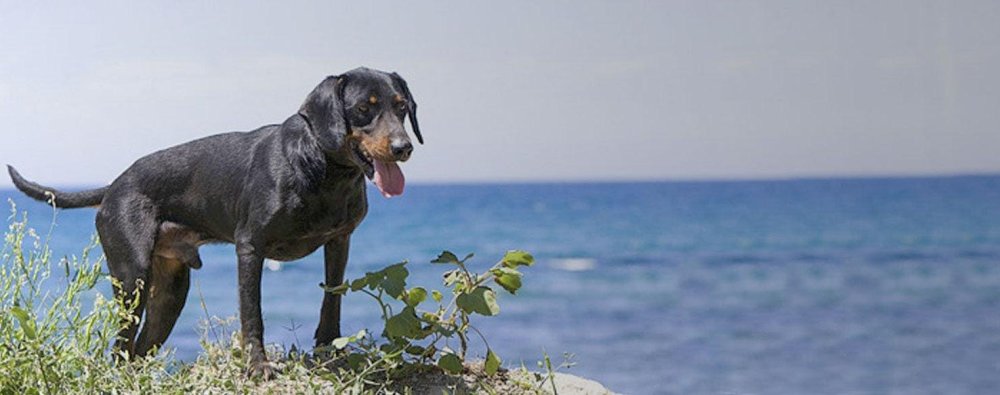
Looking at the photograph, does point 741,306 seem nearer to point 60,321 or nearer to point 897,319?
point 897,319

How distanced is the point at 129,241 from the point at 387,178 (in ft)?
4.50

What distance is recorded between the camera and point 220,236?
226 inches

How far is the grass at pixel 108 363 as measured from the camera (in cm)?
510

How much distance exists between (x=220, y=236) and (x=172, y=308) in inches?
22.6

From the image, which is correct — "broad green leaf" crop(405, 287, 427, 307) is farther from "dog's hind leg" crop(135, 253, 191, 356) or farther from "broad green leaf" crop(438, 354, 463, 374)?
"dog's hind leg" crop(135, 253, 191, 356)

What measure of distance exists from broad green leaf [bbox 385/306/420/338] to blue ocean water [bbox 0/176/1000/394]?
0.46 meters

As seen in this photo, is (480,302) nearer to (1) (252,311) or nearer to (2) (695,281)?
(1) (252,311)

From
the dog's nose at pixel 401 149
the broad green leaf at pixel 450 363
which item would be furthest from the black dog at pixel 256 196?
the broad green leaf at pixel 450 363

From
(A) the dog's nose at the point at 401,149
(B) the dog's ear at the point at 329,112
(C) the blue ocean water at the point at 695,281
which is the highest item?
(B) the dog's ear at the point at 329,112

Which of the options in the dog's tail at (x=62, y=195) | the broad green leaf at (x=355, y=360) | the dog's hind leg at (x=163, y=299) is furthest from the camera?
the dog's tail at (x=62, y=195)

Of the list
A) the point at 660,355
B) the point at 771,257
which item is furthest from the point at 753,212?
the point at 660,355

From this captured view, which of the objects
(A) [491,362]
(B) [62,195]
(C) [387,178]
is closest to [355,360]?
(A) [491,362]

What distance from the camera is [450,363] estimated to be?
5.50 m

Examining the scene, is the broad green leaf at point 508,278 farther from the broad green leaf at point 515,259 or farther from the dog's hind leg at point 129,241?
the dog's hind leg at point 129,241
